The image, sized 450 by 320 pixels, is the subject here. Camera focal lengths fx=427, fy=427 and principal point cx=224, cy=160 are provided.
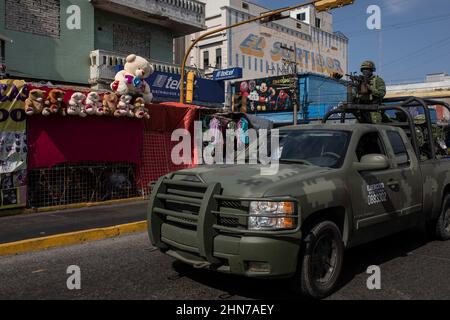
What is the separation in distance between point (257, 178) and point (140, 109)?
685cm

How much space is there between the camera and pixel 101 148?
9.79 metres

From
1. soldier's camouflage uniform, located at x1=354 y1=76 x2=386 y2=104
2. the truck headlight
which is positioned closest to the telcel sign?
soldier's camouflage uniform, located at x1=354 y1=76 x2=386 y2=104

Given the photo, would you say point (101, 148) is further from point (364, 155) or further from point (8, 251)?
point (364, 155)

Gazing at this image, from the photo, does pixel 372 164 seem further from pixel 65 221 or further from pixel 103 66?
pixel 103 66

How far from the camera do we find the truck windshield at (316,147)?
15.5 ft

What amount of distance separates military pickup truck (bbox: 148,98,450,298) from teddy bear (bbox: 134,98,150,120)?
18.1ft

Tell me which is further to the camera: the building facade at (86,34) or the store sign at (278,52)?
the store sign at (278,52)

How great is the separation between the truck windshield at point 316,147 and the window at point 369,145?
0.66 feet

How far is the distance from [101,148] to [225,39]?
4107 cm

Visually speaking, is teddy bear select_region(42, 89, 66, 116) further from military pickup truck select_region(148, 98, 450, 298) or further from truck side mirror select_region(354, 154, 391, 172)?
truck side mirror select_region(354, 154, 391, 172)

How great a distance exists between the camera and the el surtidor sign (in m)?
51.2

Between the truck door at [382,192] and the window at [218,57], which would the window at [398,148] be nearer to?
the truck door at [382,192]

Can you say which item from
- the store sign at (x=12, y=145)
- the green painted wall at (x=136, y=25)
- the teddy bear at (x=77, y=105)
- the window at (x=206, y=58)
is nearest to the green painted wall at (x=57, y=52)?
the green painted wall at (x=136, y=25)

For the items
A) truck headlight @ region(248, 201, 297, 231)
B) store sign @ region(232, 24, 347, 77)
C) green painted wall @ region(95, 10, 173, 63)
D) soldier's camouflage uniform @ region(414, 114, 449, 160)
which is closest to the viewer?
truck headlight @ region(248, 201, 297, 231)
